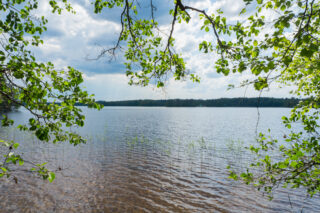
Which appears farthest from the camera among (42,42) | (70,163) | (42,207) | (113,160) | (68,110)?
(113,160)

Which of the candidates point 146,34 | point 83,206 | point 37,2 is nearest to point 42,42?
point 37,2

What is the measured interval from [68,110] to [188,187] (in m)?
9.20

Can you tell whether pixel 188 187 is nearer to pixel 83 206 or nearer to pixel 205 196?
pixel 205 196

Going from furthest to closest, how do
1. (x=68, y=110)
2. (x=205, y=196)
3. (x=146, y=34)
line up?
1. (x=205, y=196)
2. (x=146, y=34)
3. (x=68, y=110)

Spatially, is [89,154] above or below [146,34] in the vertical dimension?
below

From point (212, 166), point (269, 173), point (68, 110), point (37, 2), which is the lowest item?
point (212, 166)

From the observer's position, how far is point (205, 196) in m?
9.79

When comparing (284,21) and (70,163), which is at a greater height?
(284,21)

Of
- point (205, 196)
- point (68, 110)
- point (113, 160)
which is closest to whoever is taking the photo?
point (68, 110)

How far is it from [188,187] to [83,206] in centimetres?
603

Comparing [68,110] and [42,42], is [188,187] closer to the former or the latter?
[68,110]

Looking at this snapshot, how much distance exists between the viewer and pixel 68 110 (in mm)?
4211

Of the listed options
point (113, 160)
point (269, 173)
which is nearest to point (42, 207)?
point (113, 160)

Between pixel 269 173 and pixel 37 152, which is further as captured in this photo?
pixel 37 152
